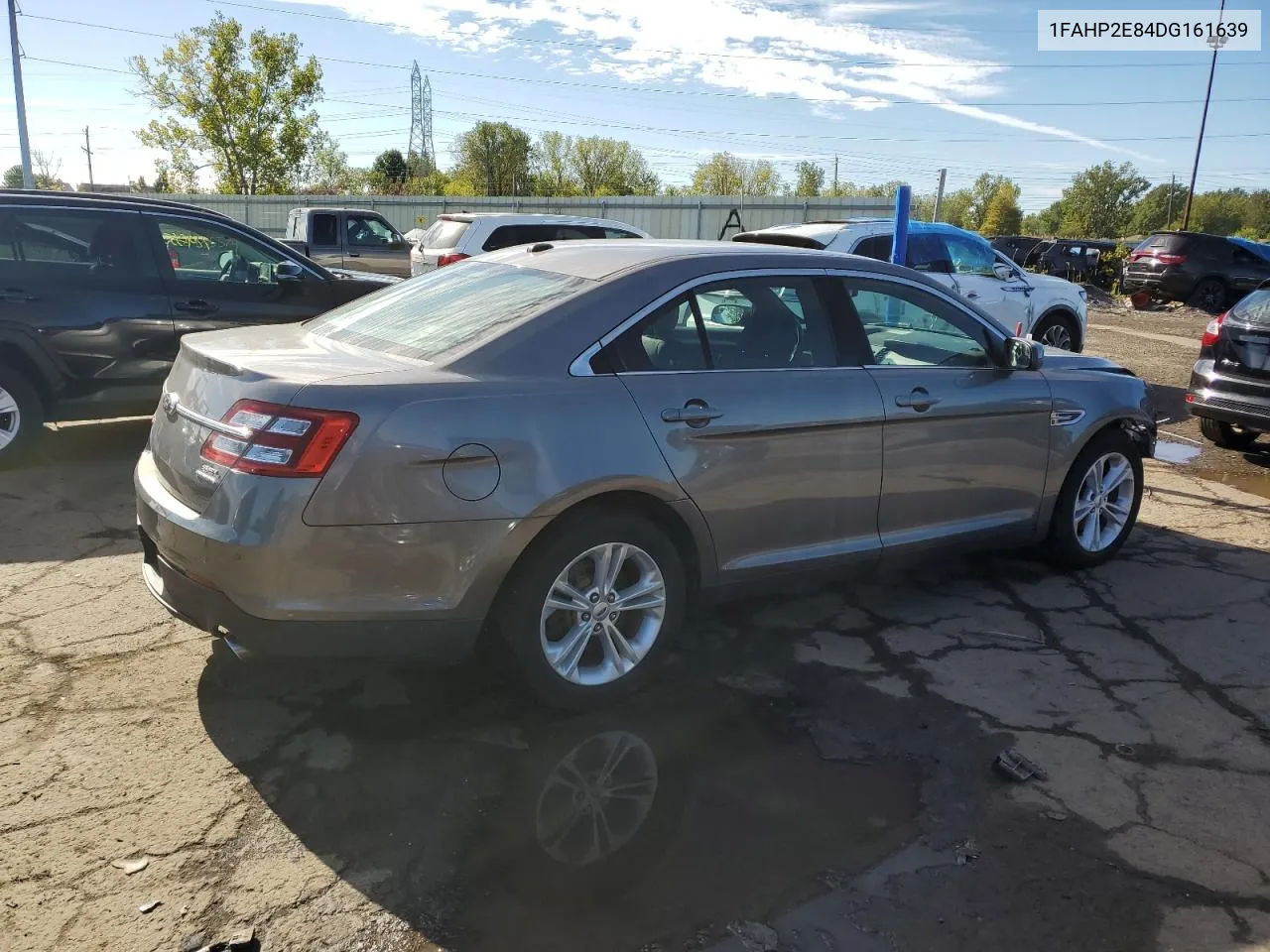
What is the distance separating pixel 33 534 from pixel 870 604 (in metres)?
4.34

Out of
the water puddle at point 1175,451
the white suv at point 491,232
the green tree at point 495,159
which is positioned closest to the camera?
the water puddle at point 1175,451

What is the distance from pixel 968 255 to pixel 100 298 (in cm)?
840

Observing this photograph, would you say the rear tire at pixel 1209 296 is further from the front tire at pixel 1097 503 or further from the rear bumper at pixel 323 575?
the rear bumper at pixel 323 575

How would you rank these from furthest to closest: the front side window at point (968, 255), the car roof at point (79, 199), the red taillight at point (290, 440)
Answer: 1. the front side window at point (968, 255)
2. the car roof at point (79, 199)
3. the red taillight at point (290, 440)

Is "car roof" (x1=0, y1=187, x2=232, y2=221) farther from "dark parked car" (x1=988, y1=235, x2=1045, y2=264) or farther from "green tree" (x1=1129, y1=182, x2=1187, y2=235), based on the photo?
"green tree" (x1=1129, y1=182, x2=1187, y2=235)

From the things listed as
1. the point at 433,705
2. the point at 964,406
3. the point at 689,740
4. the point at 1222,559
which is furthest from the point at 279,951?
the point at 1222,559

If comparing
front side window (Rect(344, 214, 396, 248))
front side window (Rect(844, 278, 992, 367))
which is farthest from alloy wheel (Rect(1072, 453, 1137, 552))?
front side window (Rect(344, 214, 396, 248))

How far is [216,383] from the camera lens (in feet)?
10.7

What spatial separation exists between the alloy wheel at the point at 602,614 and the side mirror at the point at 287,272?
16.5 ft

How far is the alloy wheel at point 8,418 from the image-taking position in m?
6.37

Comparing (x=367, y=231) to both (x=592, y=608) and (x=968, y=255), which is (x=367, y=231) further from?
(x=592, y=608)

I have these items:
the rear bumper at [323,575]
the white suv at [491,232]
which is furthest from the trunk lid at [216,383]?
the white suv at [491,232]

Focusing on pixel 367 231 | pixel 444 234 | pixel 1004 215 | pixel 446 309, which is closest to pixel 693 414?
pixel 446 309

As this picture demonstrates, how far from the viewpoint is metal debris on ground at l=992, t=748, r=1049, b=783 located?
10.7ft
